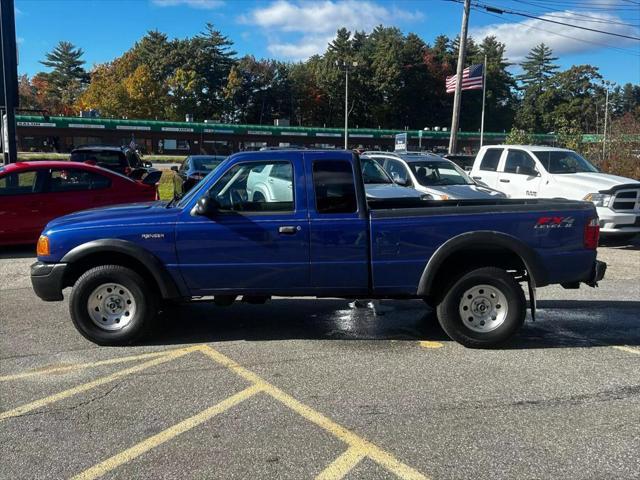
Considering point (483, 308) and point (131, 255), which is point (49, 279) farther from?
point (483, 308)

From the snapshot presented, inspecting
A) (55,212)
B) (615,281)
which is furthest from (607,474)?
(55,212)

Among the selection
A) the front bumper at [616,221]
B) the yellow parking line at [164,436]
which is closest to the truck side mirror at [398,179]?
the front bumper at [616,221]

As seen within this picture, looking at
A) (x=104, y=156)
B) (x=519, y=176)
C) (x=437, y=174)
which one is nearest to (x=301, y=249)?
(x=437, y=174)

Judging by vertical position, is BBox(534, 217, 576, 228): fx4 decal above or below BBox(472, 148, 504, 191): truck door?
below

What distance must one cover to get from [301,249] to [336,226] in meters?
0.39

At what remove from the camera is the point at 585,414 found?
405 centimetres

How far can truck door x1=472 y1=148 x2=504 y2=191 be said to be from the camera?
13.4 meters

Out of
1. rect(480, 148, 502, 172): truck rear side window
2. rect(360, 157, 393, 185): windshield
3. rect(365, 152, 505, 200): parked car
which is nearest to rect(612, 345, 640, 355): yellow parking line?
rect(365, 152, 505, 200): parked car

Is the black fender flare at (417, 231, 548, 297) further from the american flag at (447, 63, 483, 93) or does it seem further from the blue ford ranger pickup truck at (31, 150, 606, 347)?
the american flag at (447, 63, 483, 93)

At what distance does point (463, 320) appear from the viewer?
217 inches

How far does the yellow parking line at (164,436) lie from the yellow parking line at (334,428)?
0.60 feet

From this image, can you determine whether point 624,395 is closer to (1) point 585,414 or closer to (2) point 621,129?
(1) point 585,414

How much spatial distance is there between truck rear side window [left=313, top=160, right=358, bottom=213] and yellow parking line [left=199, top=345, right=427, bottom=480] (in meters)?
1.62

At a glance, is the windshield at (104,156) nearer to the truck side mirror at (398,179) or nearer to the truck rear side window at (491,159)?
the truck side mirror at (398,179)
